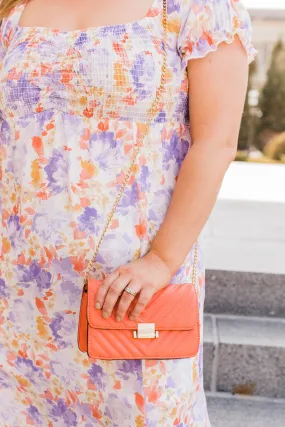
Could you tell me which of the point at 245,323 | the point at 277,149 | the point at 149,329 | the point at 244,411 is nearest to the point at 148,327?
the point at 149,329

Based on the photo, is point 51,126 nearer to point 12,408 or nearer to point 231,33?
point 231,33

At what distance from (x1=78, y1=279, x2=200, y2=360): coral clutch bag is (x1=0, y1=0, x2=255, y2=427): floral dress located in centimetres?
8

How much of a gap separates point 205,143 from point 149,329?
0.44m

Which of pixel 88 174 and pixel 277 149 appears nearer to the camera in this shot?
pixel 88 174

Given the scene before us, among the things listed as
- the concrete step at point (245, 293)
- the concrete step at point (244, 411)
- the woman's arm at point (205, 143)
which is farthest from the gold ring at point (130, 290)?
the concrete step at point (245, 293)

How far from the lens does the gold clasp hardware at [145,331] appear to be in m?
1.26

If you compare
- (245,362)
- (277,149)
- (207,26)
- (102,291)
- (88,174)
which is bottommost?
(277,149)

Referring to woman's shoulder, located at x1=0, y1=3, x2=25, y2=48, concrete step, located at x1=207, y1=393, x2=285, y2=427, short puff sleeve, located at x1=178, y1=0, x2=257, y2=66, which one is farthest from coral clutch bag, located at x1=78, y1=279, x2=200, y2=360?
concrete step, located at x1=207, y1=393, x2=285, y2=427

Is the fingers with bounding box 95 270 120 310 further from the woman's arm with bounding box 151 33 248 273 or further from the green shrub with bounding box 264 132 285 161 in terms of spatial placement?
the green shrub with bounding box 264 132 285 161

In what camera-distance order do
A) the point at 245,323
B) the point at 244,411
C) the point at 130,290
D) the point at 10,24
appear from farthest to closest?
the point at 245,323
the point at 244,411
the point at 10,24
the point at 130,290

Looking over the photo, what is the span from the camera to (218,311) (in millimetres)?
2799

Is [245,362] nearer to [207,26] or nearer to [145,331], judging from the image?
[145,331]

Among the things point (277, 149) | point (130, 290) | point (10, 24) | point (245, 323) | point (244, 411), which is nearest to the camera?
point (130, 290)

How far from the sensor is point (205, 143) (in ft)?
4.13
